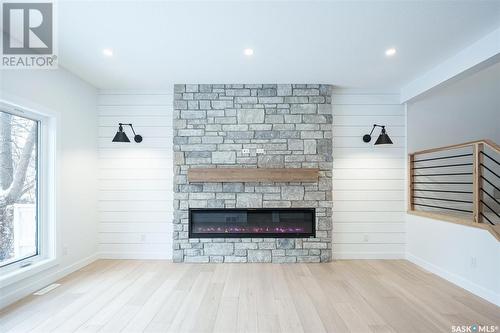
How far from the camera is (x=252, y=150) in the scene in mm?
4254

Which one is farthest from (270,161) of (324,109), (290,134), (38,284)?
(38,284)

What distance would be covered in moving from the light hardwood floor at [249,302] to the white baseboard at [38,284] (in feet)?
0.34

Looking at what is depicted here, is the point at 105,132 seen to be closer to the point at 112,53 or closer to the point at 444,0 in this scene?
the point at 112,53

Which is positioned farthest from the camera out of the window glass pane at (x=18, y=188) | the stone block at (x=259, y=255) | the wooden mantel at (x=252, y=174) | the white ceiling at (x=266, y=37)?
the stone block at (x=259, y=255)

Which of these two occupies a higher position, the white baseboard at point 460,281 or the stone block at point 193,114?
the stone block at point 193,114

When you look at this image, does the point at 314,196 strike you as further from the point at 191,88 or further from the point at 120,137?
the point at 120,137

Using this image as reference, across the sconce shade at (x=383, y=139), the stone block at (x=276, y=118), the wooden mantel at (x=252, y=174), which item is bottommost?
the wooden mantel at (x=252, y=174)

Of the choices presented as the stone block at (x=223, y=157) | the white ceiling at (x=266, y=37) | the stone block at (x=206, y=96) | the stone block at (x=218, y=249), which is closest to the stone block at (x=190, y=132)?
the stone block at (x=223, y=157)

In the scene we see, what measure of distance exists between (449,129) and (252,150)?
331 cm

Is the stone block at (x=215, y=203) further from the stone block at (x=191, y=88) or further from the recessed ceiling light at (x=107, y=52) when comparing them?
the recessed ceiling light at (x=107, y=52)

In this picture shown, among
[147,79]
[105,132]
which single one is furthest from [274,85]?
[105,132]

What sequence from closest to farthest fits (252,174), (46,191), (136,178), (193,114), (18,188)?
(18,188) < (46,191) < (252,174) < (193,114) < (136,178)

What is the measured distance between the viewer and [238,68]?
11.9 feet

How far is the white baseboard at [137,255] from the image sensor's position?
4332 millimetres
